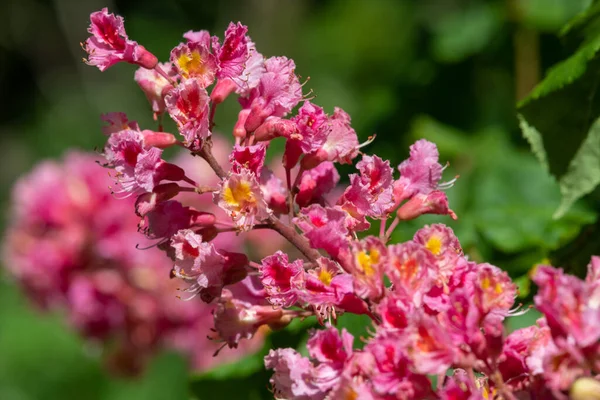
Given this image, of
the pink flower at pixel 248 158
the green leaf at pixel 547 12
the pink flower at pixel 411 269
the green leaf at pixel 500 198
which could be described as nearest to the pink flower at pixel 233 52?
the pink flower at pixel 248 158

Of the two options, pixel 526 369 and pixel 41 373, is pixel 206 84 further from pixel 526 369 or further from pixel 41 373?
pixel 41 373

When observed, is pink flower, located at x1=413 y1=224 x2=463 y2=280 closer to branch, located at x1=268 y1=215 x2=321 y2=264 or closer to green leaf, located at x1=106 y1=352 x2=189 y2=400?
branch, located at x1=268 y1=215 x2=321 y2=264

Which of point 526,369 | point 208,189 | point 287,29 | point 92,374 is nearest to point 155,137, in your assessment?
point 208,189

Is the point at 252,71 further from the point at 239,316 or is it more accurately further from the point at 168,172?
the point at 239,316

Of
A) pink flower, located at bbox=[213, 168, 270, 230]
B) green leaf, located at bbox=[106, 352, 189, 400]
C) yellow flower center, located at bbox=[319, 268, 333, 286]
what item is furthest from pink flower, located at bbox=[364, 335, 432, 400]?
green leaf, located at bbox=[106, 352, 189, 400]

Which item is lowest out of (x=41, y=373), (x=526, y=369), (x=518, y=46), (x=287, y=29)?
(x=41, y=373)
